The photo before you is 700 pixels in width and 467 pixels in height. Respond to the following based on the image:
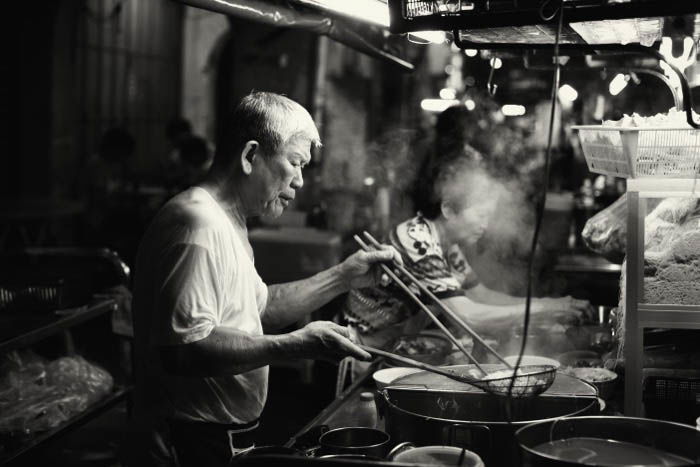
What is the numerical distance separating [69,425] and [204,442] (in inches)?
91.2

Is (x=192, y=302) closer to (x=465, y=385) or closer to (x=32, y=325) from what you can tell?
(x=465, y=385)

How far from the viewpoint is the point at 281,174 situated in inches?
104

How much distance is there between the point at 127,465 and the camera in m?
2.66

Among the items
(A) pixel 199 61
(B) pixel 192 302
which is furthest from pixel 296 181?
(A) pixel 199 61

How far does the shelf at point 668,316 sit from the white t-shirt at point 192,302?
1319 millimetres

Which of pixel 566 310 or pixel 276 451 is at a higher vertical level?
pixel 566 310

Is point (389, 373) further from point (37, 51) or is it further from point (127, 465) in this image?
point (37, 51)

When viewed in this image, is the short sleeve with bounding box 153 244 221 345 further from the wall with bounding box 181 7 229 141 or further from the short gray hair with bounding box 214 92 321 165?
the wall with bounding box 181 7 229 141

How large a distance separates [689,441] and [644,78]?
4.33 metres

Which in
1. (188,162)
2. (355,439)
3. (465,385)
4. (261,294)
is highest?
(188,162)

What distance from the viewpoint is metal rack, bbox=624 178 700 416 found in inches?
106

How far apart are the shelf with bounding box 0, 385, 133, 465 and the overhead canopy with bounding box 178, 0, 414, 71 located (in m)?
2.52

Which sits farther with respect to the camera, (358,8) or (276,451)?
(358,8)

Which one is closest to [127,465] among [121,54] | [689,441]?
[689,441]
